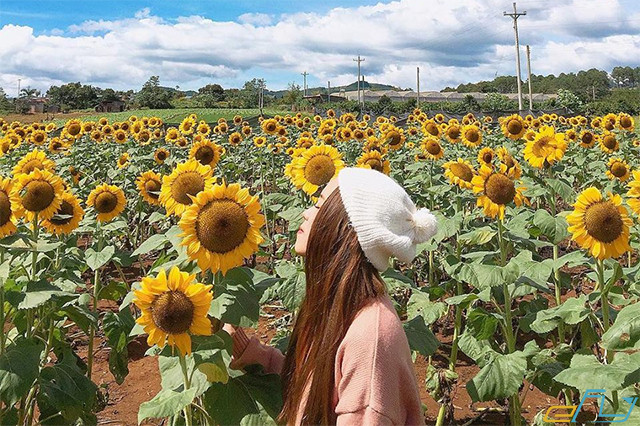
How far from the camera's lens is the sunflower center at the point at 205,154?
4.53m

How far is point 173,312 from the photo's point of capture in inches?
73.4

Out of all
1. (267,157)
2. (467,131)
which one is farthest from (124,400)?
(267,157)

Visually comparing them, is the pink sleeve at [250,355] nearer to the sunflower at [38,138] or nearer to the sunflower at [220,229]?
the sunflower at [220,229]

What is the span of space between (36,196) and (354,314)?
6.77 ft

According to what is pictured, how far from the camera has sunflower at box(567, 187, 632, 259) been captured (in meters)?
2.77

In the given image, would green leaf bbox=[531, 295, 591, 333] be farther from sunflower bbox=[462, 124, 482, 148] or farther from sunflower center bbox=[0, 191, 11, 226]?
sunflower bbox=[462, 124, 482, 148]

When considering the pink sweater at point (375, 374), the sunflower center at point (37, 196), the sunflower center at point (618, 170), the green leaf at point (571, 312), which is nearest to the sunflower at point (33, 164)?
the sunflower center at point (37, 196)

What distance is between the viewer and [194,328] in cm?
190

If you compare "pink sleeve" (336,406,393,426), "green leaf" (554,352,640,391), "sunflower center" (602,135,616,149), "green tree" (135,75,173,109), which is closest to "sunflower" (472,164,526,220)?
"green leaf" (554,352,640,391)

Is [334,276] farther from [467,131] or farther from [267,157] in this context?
[267,157]

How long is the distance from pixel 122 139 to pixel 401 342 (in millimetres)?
8198

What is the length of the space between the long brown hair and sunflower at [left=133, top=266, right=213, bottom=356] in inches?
12.2

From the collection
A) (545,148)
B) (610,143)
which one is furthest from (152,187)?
(610,143)

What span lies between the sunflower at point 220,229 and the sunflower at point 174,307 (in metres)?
0.20
